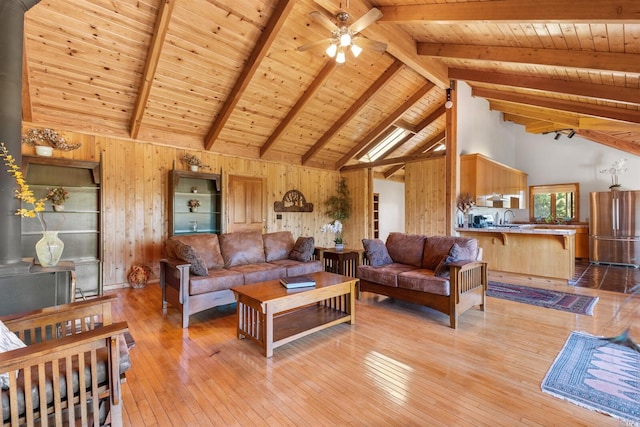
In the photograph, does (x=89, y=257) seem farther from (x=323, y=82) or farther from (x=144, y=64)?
(x=323, y=82)

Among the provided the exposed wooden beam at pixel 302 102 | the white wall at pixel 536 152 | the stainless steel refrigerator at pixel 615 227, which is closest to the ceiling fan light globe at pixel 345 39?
the exposed wooden beam at pixel 302 102

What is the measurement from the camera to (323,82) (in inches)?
205

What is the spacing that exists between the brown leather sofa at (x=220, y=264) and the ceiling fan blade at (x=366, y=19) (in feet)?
9.71

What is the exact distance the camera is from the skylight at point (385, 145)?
8.20 m

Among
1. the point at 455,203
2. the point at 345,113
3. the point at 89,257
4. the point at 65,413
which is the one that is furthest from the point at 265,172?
the point at 65,413

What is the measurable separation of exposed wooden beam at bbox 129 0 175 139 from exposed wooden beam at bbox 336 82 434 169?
4872 millimetres

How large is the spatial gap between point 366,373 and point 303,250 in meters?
2.54

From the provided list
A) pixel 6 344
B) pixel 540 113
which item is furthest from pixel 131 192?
pixel 540 113

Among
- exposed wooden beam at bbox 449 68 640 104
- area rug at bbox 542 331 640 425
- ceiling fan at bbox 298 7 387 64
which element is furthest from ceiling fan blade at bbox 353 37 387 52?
area rug at bbox 542 331 640 425

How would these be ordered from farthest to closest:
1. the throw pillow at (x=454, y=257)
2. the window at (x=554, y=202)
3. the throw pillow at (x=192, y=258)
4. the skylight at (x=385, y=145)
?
1. the skylight at (x=385, y=145)
2. the window at (x=554, y=202)
3. the throw pillow at (x=192, y=258)
4. the throw pillow at (x=454, y=257)

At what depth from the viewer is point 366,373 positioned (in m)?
2.32

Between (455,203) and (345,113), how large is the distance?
3004mm

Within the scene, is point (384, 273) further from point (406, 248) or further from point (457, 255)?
point (457, 255)

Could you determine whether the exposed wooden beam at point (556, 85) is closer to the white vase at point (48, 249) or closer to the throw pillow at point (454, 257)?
the throw pillow at point (454, 257)
